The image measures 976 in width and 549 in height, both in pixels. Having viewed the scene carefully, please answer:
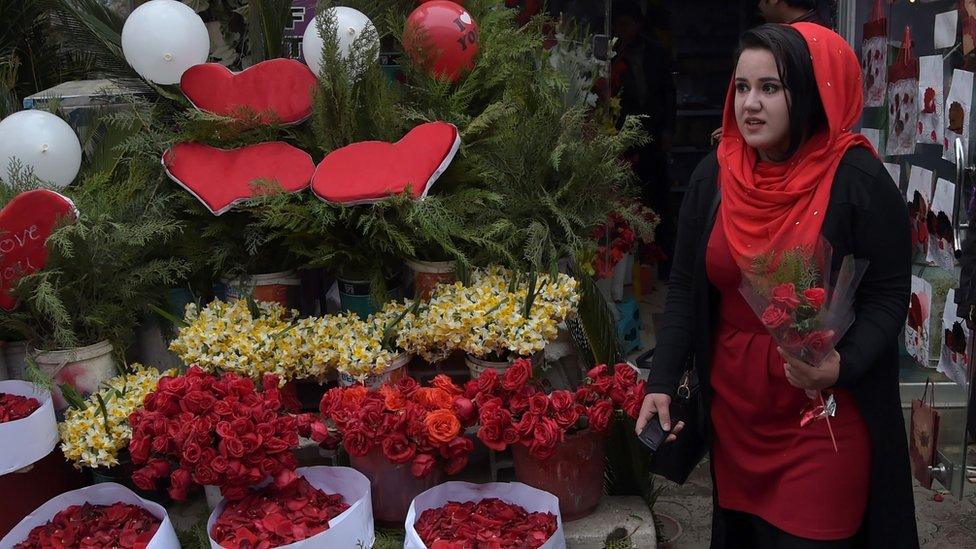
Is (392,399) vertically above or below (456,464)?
above

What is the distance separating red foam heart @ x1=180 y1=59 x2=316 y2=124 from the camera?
2531 millimetres

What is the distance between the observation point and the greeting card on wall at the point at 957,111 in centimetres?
280

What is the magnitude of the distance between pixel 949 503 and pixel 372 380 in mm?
2209

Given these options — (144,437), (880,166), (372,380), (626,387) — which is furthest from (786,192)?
(144,437)

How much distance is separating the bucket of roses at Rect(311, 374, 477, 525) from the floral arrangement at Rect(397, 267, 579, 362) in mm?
143

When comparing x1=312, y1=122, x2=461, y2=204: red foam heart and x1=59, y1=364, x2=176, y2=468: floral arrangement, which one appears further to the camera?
x1=312, y1=122, x2=461, y2=204: red foam heart

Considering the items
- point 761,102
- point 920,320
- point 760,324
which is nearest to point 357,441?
point 760,324

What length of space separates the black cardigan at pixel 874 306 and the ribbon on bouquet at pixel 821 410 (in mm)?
44

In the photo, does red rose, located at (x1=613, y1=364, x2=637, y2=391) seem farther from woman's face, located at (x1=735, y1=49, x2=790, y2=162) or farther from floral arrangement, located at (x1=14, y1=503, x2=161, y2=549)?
floral arrangement, located at (x1=14, y1=503, x2=161, y2=549)

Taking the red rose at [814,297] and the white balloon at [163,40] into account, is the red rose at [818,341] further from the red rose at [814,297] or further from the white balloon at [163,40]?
the white balloon at [163,40]

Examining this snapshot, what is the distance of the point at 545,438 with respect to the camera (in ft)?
6.51

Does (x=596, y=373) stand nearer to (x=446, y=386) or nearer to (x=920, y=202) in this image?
(x=446, y=386)

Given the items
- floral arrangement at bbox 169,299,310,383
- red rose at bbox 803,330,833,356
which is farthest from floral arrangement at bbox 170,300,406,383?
red rose at bbox 803,330,833,356

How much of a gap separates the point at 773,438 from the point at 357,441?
90cm
